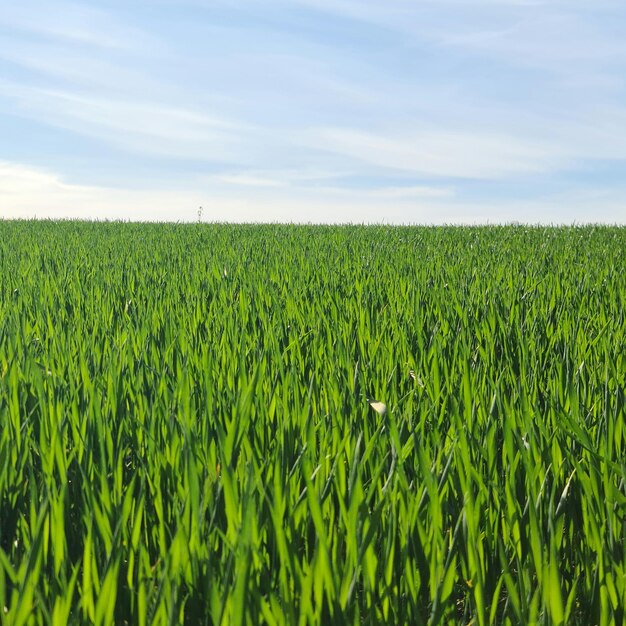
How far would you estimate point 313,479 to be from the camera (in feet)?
4.16

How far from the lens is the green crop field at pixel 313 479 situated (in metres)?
0.89

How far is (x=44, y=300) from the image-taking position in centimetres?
351

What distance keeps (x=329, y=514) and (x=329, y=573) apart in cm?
29

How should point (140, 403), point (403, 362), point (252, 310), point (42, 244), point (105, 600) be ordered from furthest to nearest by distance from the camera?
point (42, 244), point (252, 310), point (403, 362), point (140, 403), point (105, 600)

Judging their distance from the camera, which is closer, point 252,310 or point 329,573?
point 329,573

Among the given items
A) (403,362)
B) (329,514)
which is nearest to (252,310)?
(403,362)

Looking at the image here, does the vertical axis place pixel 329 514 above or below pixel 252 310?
below

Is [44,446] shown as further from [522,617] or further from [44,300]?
[44,300]

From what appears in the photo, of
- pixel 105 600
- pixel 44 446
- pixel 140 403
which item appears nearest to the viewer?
pixel 105 600

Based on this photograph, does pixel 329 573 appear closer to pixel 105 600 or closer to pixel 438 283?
pixel 105 600

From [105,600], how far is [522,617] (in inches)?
19.4

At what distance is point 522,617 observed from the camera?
2.83 ft

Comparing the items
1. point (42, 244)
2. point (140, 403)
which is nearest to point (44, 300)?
point (140, 403)

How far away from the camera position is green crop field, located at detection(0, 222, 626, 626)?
0.89 metres
